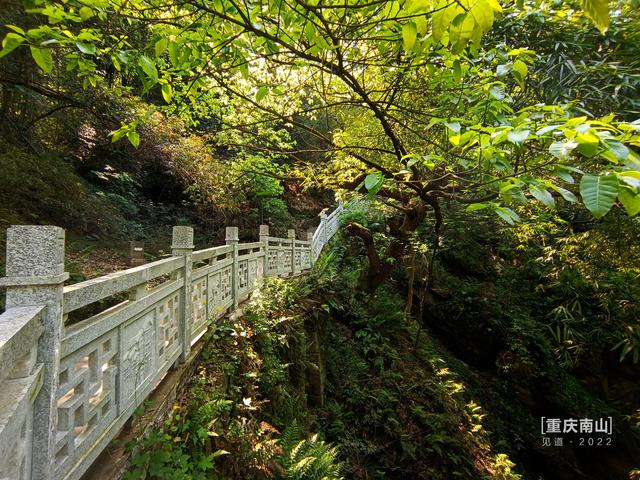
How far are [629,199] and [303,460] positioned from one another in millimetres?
3686

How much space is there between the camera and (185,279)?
127 inches

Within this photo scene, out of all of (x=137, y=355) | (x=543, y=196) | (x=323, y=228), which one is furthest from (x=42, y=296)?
(x=323, y=228)

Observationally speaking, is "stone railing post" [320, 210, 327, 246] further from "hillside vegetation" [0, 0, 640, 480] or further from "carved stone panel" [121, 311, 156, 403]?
"carved stone panel" [121, 311, 156, 403]

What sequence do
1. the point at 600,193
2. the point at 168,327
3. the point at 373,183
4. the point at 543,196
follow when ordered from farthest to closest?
the point at 168,327 → the point at 373,183 → the point at 543,196 → the point at 600,193

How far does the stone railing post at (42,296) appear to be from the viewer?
1.32 metres

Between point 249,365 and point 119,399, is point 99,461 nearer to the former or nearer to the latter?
point 119,399

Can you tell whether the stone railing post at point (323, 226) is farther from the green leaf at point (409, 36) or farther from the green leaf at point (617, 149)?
the green leaf at point (617, 149)

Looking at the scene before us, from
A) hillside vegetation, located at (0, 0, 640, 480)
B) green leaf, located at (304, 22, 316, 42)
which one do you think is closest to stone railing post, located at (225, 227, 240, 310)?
hillside vegetation, located at (0, 0, 640, 480)

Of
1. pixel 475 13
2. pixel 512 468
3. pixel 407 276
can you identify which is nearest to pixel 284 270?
pixel 407 276

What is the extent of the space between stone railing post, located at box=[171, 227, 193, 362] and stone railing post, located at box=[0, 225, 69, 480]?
1729mm

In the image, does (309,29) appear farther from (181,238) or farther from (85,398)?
(181,238)

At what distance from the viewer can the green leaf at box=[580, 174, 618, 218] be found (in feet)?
3.16

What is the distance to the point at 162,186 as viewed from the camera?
1112cm

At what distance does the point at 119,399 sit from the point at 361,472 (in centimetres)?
→ 467
